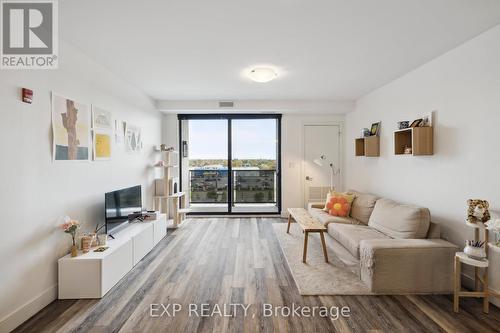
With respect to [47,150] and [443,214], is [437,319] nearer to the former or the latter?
[443,214]

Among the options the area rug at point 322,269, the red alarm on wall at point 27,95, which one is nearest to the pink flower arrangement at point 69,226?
the red alarm on wall at point 27,95

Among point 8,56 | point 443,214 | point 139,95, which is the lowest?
point 443,214

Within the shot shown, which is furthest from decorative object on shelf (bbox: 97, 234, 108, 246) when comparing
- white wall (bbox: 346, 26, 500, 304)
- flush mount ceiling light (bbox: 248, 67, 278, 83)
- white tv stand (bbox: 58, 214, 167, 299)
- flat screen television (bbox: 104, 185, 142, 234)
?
white wall (bbox: 346, 26, 500, 304)

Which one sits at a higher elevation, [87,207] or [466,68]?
[466,68]

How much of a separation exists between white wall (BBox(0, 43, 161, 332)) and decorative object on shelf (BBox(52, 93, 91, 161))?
64mm

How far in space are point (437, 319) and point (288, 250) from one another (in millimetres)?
1822

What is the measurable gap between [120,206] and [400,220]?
3713 millimetres

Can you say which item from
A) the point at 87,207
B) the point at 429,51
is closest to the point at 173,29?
the point at 87,207

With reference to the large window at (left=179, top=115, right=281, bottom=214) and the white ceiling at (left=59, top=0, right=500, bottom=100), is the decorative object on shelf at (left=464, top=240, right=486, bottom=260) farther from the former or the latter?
the large window at (left=179, top=115, right=281, bottom=214)

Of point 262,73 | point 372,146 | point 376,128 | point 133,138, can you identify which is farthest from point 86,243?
point 376,128

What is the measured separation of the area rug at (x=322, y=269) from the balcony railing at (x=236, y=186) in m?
1.98

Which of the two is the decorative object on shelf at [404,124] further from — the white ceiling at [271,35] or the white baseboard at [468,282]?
the white baseboard at [468,282]

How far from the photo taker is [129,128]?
386 centimetres

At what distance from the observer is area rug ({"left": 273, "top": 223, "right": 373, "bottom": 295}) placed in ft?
8.13
